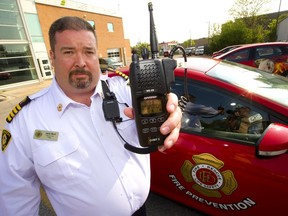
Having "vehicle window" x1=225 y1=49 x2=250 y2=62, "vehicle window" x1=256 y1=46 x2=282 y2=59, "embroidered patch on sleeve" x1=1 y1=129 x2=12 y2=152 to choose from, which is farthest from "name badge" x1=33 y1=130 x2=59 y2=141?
"vehicle window" x1=256 y1=46 x2=282 y2=59

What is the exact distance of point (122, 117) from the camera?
1.22 metres

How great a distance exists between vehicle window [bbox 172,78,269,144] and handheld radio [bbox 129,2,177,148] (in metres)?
0.83

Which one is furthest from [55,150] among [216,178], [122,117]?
[216,178]

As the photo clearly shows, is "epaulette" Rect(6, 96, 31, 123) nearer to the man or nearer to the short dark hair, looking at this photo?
the man

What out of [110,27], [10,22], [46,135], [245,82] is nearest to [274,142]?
[245,82]

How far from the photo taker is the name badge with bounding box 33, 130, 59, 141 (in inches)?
43.6

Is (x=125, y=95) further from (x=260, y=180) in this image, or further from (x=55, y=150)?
(x=260, y=180)

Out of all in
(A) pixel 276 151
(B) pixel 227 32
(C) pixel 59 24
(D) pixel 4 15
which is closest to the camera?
(C) pixel 59 24

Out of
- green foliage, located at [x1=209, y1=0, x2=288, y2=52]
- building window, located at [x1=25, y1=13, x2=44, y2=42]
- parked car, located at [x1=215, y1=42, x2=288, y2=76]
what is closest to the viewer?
parked car, located at [x1=215, y1=42, x2=288, y2=76]

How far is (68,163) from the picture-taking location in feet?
3.59

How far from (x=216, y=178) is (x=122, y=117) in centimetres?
92

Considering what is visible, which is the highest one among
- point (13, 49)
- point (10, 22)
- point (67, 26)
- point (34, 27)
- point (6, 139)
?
point (10, 22)

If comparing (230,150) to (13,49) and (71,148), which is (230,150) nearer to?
(71,148)

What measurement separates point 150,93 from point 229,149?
0.91 meters
